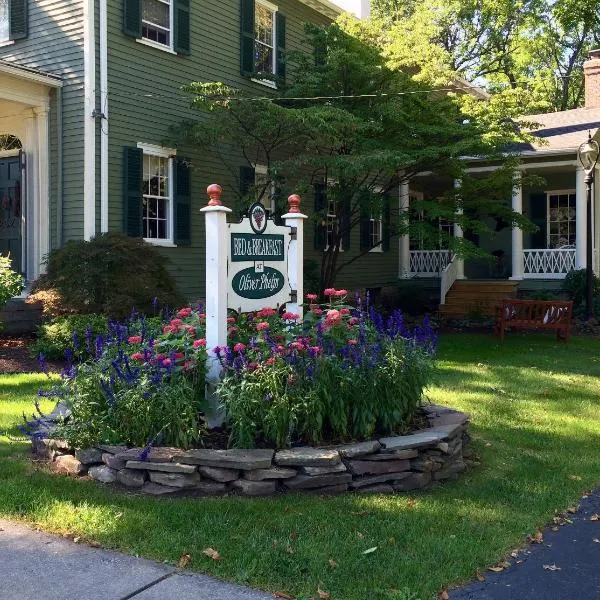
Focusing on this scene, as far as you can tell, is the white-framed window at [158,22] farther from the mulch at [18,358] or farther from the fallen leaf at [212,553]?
the fallen leaf at [212,553]

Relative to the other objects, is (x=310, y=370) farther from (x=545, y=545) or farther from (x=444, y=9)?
(x=444, y=9)

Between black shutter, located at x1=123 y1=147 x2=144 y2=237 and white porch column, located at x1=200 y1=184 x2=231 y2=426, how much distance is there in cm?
712

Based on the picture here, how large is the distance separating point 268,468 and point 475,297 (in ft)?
44.6

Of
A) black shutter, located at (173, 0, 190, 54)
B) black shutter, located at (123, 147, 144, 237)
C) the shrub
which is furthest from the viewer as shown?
black shutter, located at (173, 0, 190, 54)

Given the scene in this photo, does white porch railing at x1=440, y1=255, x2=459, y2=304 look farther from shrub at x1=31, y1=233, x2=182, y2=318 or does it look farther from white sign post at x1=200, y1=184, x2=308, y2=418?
white sign post at x1=200, y1=184, x2=308, y2=418

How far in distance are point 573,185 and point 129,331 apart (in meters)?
16.4

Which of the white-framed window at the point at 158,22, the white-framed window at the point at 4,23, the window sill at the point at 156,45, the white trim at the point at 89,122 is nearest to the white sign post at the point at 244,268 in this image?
the white trim at the point at 89,122

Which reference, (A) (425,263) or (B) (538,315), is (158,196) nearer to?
(B) (538,315)

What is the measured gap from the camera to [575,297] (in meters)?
16.5

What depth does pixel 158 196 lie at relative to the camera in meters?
12.8

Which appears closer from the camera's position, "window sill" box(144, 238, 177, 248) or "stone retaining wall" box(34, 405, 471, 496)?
"stone retaining wall" box(34, 405, 471, 496)

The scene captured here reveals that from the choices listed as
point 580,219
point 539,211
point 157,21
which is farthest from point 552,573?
point 539,211

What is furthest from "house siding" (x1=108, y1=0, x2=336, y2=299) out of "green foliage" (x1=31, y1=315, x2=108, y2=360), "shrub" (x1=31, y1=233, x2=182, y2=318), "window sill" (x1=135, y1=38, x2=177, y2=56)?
"green foliage" (x1=31, y1=315, x2=108, y2=360)

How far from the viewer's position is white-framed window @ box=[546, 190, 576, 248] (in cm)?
1966
